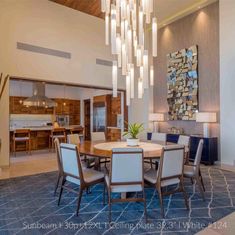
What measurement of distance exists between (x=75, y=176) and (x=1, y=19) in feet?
14.7

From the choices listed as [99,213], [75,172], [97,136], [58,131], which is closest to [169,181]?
[99,213]

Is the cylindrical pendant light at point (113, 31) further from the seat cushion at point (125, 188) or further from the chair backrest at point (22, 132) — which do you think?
the chair backrest at point (22, 132)

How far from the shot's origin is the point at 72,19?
619 centimetres

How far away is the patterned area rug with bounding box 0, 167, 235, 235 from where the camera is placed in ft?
7.58

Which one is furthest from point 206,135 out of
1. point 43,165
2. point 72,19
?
point 72,19

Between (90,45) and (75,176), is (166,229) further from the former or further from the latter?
(90,45)

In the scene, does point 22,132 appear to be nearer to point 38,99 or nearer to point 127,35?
point 38,99

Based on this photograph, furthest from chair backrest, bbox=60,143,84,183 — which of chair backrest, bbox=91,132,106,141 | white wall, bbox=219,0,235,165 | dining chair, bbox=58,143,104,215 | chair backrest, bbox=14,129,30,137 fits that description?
chair backrest, bbox=14,129,30,137

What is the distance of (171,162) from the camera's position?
2.65 metres

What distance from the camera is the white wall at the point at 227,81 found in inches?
195

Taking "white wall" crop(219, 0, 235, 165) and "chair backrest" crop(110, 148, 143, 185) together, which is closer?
"chair backrest" crop(110, 148, 143, 185)

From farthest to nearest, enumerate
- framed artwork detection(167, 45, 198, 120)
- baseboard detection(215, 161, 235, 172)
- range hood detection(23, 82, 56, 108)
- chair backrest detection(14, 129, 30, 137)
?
1. range hood detection(23, 82, 56, 108)
2. chair backrest detection(14, 129, 30, 137)
3. framed artwork detection(167, 45, 198, 120)
4. baseboard detection(215, 161, 235, 172)

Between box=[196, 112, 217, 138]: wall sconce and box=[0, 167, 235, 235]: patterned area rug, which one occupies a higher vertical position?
box=[196, 112, 217, 138]: wall sconce

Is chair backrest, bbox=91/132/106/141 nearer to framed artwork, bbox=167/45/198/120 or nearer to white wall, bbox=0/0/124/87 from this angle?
white wall, bbox=0/0/124/87
